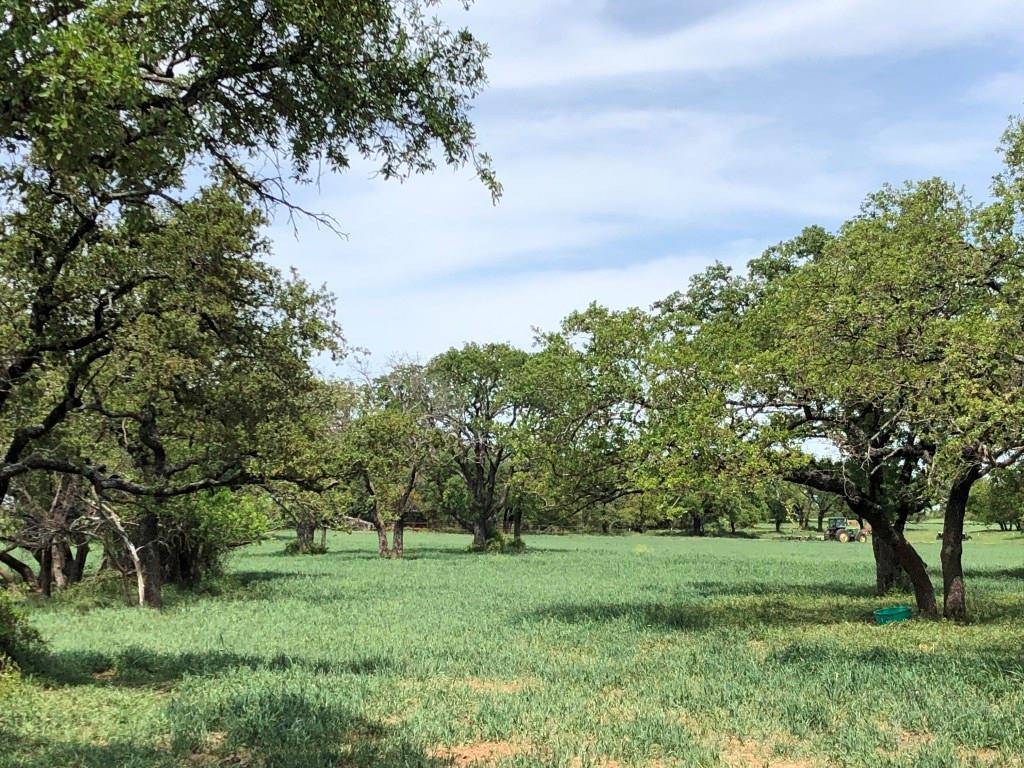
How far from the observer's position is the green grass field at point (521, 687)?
8.27 meters

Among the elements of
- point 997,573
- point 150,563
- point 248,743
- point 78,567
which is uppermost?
point 150,563

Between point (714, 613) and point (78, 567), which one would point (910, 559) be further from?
point (78, 567)

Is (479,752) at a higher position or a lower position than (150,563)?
lower

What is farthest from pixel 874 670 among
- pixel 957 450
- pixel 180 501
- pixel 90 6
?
pixel 180 501

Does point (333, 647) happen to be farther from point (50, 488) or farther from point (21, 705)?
point (50, 488)

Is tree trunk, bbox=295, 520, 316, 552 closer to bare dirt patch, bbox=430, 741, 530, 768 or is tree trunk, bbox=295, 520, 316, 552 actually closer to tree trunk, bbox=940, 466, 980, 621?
tree trunk, bbox=940, 466, 980, 621

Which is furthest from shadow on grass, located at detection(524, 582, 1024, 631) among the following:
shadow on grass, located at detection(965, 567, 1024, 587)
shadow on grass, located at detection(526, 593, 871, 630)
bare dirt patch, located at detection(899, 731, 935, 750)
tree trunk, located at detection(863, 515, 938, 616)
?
shadow on grass, located at detection(965, 567, 1024, 587)

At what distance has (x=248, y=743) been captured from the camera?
28.3 feet

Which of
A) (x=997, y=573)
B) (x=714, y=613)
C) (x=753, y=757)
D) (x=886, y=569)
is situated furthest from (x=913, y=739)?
(x=997, y=573)

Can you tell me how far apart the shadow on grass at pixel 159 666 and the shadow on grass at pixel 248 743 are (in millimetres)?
2551

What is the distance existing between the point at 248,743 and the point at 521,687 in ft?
14.1

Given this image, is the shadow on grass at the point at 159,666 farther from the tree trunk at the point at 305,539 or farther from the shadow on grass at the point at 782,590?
the tree trunk at the point at 305,539

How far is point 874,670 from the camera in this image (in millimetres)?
11914

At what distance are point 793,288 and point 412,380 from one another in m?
36.6
